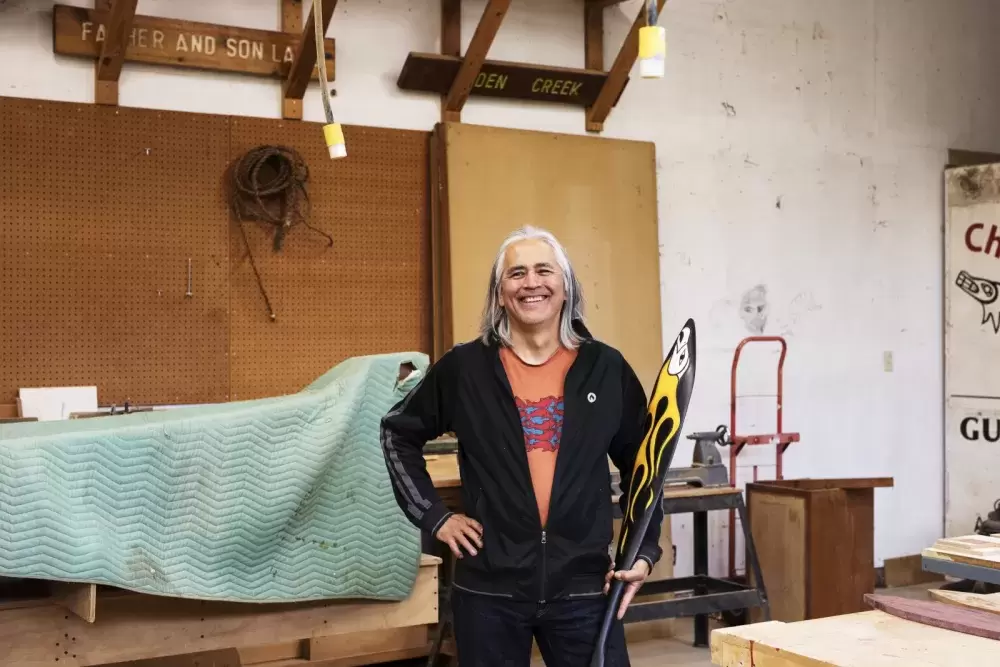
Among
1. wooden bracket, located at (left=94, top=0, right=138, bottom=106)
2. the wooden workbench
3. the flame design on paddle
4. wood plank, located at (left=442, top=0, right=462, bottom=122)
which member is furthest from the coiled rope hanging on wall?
the wooden workbench

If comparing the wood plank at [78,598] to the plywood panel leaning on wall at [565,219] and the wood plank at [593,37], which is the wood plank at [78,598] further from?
the wood plank at [593,37]

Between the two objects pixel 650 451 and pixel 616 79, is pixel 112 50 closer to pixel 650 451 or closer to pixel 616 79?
pixel 616 79

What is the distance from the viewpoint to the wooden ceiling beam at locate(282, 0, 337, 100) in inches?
144

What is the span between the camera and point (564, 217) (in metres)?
→ 4.27

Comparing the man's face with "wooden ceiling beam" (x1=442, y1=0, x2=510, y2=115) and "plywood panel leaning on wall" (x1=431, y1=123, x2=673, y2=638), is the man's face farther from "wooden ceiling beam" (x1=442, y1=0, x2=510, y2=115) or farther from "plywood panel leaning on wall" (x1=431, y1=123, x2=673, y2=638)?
"wooden ceiling beam" (x1=442, y1=0, x2=510, y2=115)

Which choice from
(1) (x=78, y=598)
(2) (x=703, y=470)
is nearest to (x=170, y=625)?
(1) (x=78, y=598)

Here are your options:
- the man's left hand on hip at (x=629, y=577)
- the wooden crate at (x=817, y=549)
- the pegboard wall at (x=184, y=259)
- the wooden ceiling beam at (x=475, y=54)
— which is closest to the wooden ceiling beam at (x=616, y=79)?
the wooden ceiling beam at (x=475, y=54)

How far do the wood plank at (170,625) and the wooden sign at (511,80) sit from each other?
2.16 m

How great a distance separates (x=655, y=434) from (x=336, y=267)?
212 cm

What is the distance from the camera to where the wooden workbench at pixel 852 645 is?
1.46 metres

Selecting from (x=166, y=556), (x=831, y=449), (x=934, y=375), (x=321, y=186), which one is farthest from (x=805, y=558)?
(x=166, y=556)

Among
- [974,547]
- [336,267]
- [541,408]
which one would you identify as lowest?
[974,547]

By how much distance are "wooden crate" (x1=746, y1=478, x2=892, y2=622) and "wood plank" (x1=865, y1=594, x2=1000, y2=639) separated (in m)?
2.17

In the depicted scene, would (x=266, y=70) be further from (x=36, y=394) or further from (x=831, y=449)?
(x=831, y=449)
